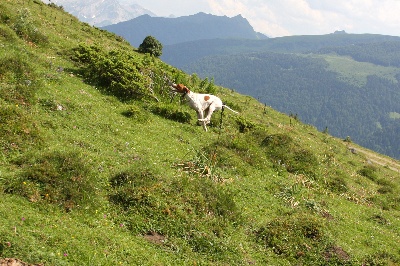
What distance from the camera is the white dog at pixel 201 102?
25.5 metres

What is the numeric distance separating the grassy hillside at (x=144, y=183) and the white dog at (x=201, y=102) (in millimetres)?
1039

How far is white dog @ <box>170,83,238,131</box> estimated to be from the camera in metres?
25.5

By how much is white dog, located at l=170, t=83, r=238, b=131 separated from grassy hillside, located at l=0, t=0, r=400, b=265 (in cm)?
104

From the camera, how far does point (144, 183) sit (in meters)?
14.5

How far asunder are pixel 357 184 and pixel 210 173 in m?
15.8

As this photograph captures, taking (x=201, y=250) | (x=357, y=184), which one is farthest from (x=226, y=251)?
(x=357, y=184)

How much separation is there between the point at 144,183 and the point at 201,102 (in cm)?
1258

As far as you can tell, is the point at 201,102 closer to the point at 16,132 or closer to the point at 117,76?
the point at 117,76

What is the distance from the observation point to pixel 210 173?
18516 millimetres

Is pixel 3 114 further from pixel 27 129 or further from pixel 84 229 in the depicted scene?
pixel 84 229

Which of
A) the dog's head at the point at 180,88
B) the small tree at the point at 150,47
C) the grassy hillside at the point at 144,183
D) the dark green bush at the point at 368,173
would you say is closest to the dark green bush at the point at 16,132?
the grassy hillside at the point at 144,183

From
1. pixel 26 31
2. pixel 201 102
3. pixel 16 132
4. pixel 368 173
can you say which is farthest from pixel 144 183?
pixel 368 173

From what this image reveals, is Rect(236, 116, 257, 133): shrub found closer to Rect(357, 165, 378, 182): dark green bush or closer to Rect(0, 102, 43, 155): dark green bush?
Rect(357, 165, 378, 182): dark green bush

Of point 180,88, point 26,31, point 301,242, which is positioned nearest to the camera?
point 301,242
